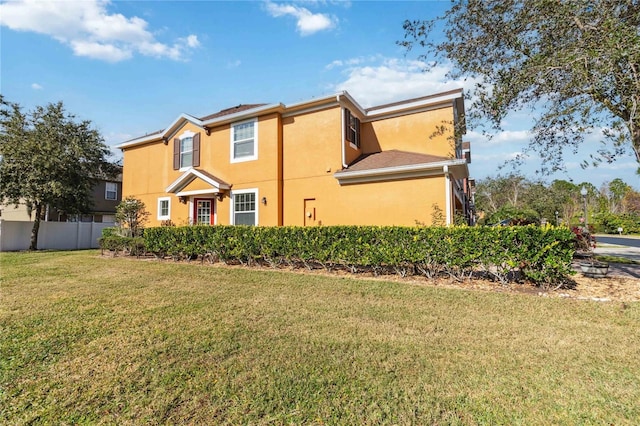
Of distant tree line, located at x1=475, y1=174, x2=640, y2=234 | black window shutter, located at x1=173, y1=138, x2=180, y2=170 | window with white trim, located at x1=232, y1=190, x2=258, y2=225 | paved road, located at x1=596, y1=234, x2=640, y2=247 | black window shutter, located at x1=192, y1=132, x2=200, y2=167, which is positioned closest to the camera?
window with white trim, located at x1=232, y1=190, x2=258, y2=225

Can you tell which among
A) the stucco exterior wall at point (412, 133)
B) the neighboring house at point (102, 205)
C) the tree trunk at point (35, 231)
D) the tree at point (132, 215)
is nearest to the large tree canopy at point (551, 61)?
the stucco exterior wall at point (412, 133)

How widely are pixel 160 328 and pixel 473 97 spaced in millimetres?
8218

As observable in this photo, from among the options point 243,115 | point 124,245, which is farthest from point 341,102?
point 124,245

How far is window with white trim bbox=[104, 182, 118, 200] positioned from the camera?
26.7 metres

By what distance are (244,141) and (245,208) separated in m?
2.96

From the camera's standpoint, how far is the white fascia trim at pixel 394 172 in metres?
9.84

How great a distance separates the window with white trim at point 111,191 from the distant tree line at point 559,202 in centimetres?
3615

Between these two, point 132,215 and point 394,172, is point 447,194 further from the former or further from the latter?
point 132,215

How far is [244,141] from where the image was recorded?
13.7 metres

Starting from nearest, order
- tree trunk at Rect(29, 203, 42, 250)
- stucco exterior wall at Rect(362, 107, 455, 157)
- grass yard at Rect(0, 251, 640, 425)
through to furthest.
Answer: grass yard at Rect(0, 251, 640, 425)
stucco exterior wall at Rect(362, 107, 455, 157)
tree trunk at Rect(29, 203, 42, 250)

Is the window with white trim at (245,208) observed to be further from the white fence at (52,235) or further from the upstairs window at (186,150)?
the white fence at (52,235)

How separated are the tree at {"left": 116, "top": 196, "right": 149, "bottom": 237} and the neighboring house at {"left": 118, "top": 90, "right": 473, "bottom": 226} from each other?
1.21m

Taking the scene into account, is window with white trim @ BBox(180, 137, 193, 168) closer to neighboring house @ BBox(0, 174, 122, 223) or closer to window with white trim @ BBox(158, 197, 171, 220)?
window with white trim @ BBox(158, 197, 171, 220)

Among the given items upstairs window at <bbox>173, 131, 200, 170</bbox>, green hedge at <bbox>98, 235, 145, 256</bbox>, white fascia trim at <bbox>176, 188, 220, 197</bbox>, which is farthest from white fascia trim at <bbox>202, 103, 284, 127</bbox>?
green hedge at <bbox>98, 235, 145, 256</bbox>
